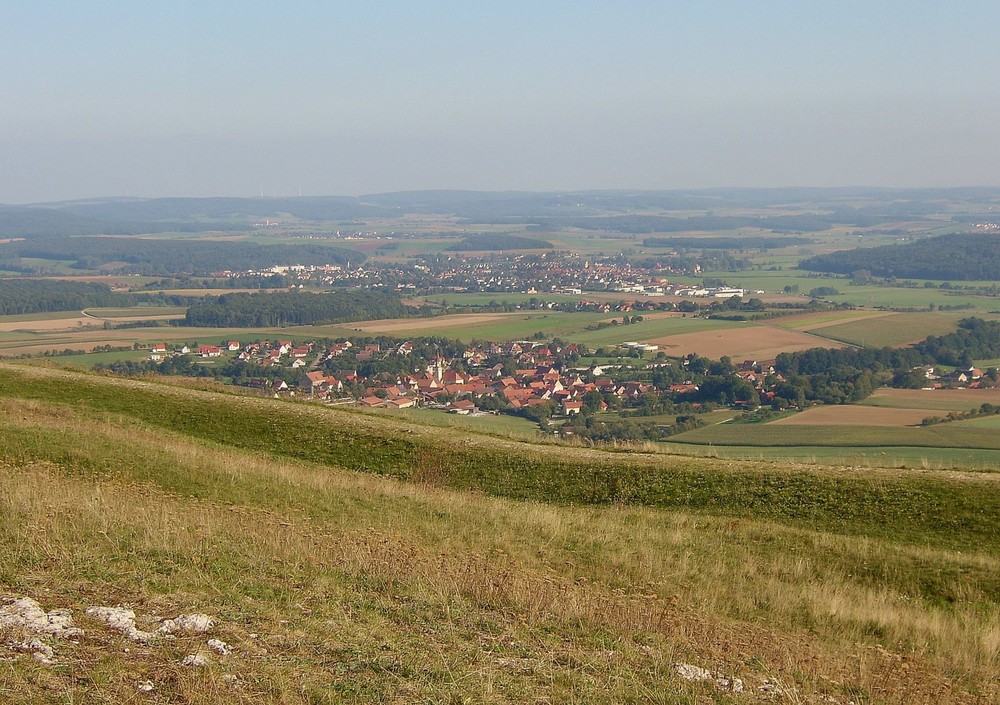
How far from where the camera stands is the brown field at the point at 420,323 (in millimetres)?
70375

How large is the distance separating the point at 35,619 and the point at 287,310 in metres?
78.3

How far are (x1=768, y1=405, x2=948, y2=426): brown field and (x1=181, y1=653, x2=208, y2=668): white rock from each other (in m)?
32.3

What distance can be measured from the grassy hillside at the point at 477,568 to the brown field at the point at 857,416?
20.1m

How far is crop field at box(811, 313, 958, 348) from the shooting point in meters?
59.3

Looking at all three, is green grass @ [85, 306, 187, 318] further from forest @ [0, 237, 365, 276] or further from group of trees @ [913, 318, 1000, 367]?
group of trees @ [913, 318, 1000, 367]

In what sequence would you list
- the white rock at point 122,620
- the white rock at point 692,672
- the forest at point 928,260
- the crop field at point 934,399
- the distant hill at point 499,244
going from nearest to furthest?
1. the white rock at point 122,620
2. the white rock at point 692,672
3. the crop field at point 934,399
4. the forest at point 928,260
5. the distant hill at point 499,244

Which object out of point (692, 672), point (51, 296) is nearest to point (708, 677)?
point (692, 672)

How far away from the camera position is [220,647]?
21.7 ft

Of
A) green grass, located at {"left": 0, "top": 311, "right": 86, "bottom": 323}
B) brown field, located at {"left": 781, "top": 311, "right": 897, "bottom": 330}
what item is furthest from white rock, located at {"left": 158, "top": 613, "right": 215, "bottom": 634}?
green grass, located at {"left": 0, "top": 311, "right": 86, "bottom": 323}

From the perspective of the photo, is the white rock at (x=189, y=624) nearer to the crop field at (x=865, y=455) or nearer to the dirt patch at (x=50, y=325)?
the crop field at (x=865, y=455)

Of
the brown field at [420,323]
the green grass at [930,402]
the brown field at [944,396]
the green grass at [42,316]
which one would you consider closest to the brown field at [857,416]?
the green grass at [930,402]

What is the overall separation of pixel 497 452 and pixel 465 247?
6015 inches

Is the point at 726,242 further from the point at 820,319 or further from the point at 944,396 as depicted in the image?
the point at 944,396

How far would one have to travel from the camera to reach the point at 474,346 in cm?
6094
